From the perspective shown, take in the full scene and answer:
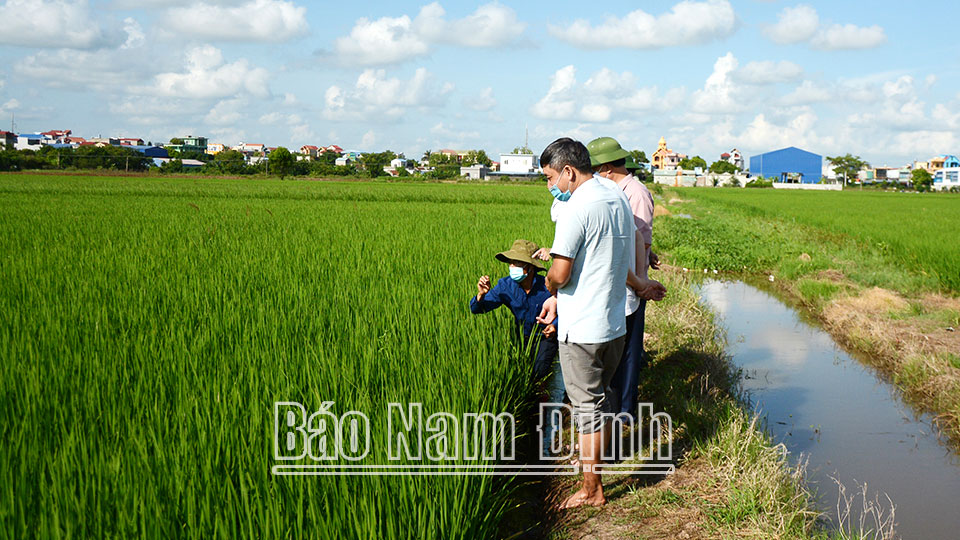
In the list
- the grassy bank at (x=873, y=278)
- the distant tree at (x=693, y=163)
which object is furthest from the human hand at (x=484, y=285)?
the distant tree at (x=693, y=163)

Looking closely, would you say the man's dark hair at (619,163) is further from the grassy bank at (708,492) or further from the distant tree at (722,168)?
the distant tree at (722,168)

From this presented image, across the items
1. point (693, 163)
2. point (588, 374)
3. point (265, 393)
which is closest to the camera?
point (265, 393)

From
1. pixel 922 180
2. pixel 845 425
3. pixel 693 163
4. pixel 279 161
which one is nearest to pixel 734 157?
pixel 693 163

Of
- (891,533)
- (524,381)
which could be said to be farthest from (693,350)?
(891,533)

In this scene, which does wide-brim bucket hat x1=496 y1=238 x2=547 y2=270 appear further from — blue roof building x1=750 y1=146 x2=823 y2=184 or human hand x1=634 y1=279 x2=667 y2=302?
blue roof building x1=750 y1=146 x2=823 y2=184

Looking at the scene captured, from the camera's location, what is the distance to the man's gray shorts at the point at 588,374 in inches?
105

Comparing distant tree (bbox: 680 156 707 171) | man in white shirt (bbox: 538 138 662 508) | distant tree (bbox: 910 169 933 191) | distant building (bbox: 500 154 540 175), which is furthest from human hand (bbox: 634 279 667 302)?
distant tree (bbox: 680 156 707 171)

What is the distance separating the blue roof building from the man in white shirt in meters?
84.5

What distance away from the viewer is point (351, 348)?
3.28m

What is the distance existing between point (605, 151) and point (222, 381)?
6.23 ft

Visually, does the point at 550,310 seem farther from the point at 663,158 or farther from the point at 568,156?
the point at 663,158

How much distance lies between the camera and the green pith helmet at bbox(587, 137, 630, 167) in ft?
10.5

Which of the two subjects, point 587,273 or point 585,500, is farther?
point 585,500

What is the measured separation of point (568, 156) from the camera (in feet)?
8.52
